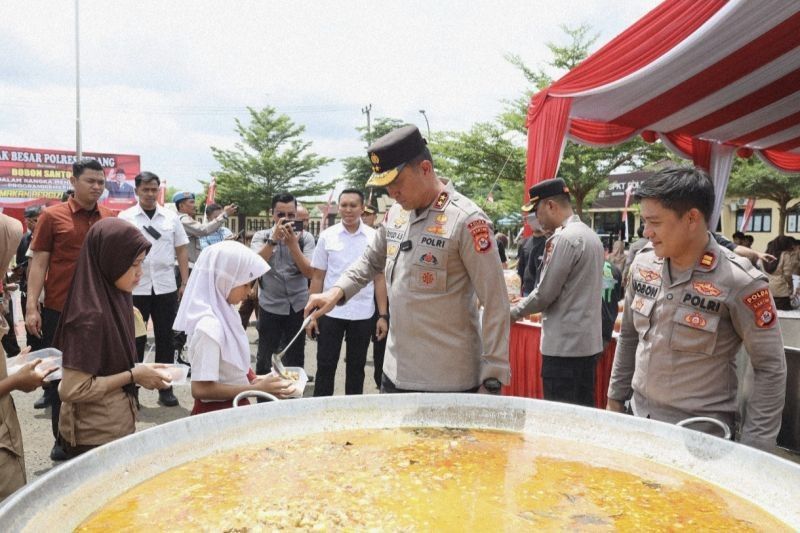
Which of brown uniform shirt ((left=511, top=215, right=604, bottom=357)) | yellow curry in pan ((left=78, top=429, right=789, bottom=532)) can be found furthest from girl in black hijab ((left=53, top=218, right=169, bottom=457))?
brown uniform shirt ((left=511, top=215, right=604, bottom=357))

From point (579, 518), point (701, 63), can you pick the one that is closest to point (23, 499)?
point (579, 518)

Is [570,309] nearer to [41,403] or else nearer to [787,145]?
[41,403]

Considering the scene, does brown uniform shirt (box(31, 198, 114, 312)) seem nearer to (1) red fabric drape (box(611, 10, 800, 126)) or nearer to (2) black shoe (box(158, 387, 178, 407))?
(2) black shoe (box(158, 387, 178, 407))

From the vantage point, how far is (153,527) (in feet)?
4.06

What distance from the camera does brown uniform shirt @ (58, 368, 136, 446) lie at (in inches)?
84.7

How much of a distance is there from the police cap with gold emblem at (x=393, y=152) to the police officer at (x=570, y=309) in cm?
138

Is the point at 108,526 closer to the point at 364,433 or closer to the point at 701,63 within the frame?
the point at 364,433

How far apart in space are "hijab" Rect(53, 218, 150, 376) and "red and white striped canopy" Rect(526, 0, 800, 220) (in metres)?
4.68

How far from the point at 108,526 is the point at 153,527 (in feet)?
0.30

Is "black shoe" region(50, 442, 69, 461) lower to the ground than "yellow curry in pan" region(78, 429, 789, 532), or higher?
lower

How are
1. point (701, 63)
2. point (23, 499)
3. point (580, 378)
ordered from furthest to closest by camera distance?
point (701, 63) → point (580, 378) → point (23, 499)

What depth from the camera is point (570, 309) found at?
3.36 meters

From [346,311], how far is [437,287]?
2.01 meters

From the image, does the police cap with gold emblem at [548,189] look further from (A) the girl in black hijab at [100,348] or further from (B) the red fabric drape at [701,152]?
(B) the red fabric drape at [701,152]
